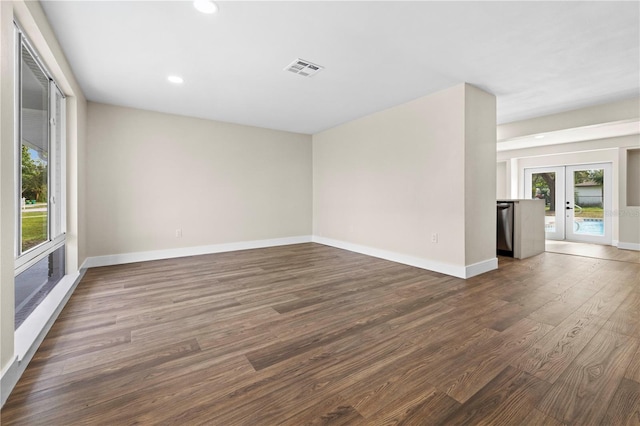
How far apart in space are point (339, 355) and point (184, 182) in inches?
165

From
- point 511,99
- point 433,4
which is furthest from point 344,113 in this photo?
point 433,4

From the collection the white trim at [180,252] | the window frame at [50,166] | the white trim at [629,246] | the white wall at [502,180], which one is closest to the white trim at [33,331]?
the window frame at [50,166]

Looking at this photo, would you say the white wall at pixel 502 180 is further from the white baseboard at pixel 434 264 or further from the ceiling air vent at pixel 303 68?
the ceiling air vent at pixel 303 68

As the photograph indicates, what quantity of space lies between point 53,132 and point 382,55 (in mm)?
3687

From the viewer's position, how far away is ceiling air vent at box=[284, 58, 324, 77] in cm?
296

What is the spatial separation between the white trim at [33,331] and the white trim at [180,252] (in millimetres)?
1046

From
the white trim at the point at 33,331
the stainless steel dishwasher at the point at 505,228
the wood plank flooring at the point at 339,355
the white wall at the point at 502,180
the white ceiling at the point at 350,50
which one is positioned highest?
the white ceiling at the point at 350,50

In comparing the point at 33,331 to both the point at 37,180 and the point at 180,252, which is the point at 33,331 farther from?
the point at 180,252

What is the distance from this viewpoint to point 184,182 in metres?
4.83

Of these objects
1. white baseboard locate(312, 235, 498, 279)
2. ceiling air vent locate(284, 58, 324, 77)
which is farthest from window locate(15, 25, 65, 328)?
white baseboard locate(312, 235, 498, 279)

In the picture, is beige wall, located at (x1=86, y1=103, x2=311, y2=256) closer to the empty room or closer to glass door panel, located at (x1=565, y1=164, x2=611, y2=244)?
the empty room

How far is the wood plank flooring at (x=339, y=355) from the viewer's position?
131 cm

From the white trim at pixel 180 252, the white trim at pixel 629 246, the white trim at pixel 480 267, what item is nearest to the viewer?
the white trim at pixel 480 267

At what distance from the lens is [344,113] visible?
4789 mm
